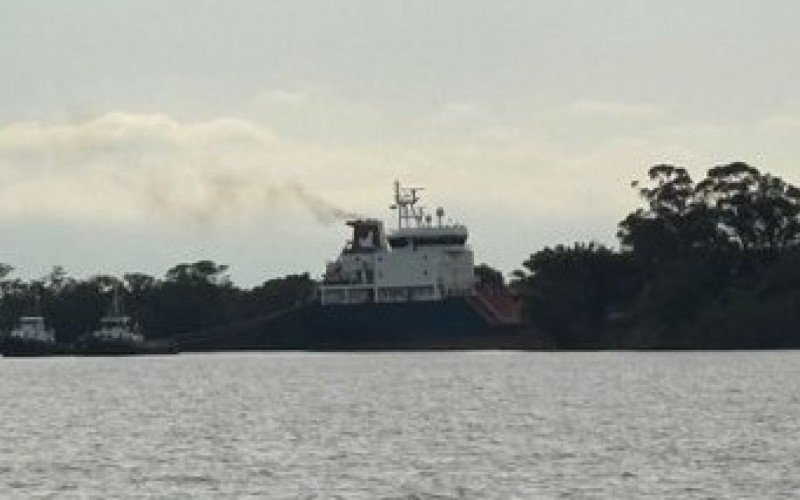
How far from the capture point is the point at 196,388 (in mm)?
164875

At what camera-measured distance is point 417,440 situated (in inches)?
3696

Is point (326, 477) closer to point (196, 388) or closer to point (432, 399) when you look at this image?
point (432, 399)

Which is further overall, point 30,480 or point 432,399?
point 432,399

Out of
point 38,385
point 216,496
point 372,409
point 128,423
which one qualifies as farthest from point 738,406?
point 38,385

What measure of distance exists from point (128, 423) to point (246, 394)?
118 ft

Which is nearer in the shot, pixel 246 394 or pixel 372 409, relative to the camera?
pixel 372 409

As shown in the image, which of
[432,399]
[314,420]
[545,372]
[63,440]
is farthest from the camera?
[545,372]

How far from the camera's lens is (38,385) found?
609ft

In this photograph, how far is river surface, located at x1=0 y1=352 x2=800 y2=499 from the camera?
7338cm

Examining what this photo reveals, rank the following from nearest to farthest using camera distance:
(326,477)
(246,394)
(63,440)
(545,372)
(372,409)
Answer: (326,477)
(63,440)
(372,409)
(246,394)
(545,372)

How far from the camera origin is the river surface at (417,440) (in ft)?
241

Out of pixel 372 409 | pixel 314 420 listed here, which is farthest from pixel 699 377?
pixel 314 420

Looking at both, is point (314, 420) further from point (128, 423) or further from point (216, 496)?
point (216, 496)

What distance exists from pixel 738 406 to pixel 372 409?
20075 mm
